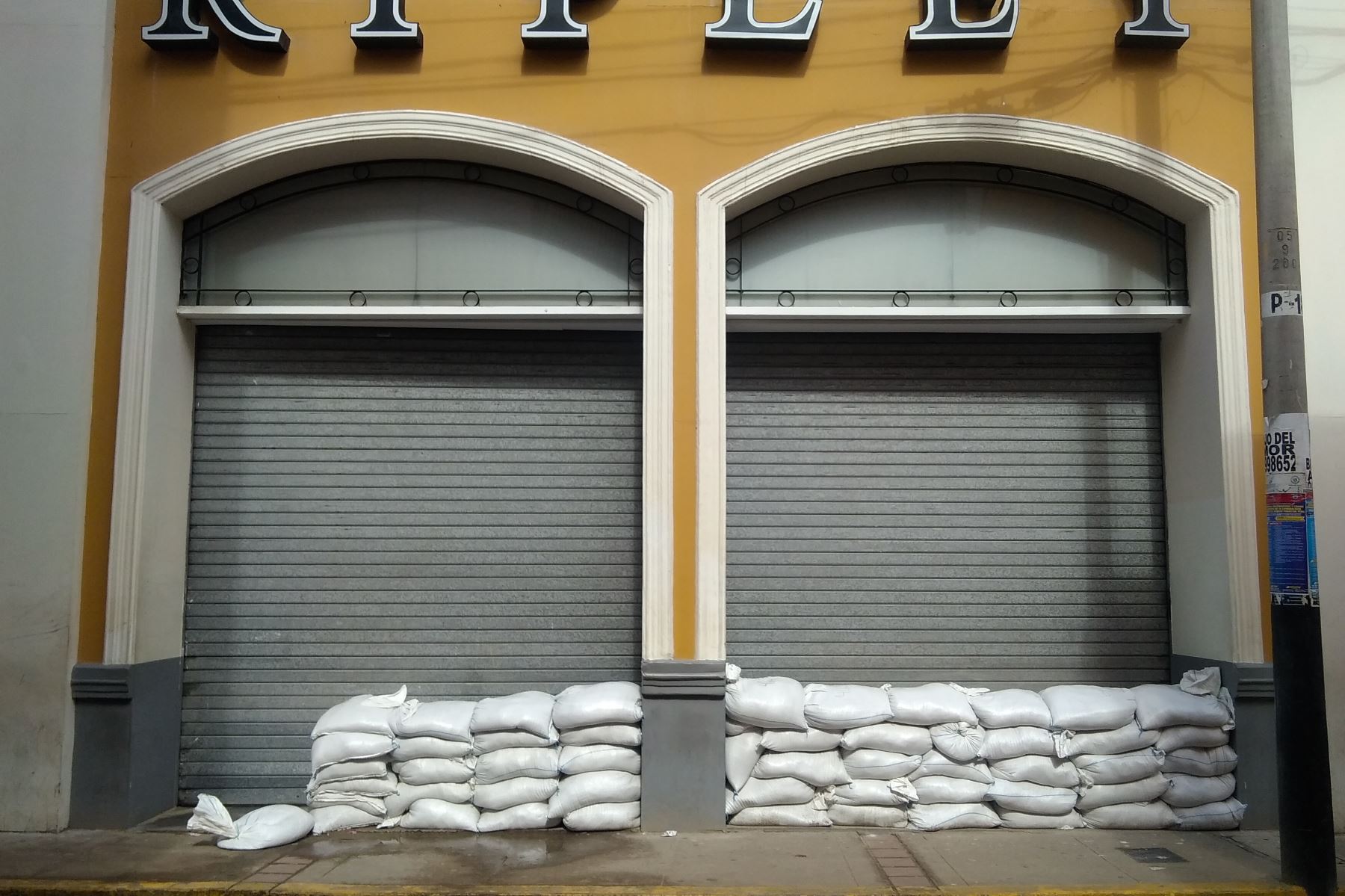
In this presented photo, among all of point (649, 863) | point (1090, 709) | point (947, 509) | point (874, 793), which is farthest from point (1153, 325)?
point (649, 863)

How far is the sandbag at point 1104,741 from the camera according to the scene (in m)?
6.61

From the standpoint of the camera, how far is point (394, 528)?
7496mm

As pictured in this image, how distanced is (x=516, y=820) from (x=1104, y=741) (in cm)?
397

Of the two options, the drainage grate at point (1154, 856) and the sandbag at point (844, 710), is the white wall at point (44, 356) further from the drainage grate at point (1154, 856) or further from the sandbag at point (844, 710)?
the drainage grate at point (1154, 856)

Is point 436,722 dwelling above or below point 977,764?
above

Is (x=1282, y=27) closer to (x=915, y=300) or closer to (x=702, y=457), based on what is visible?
(x=915, y=300)

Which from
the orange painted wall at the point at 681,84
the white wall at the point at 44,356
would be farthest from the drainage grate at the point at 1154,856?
the white wall at the point at 44,356

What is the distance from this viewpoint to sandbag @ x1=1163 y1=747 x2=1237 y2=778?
21.7 feet

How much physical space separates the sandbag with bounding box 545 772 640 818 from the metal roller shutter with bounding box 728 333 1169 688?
4.33 ft

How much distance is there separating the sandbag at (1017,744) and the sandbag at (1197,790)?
0.84 m

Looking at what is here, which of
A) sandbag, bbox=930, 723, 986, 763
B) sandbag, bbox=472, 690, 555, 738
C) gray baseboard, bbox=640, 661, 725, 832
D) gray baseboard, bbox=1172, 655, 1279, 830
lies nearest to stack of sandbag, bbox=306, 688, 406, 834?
sandbag, bbox=472, 690, 555, 738

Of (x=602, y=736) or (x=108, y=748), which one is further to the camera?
(x=108, y=748)

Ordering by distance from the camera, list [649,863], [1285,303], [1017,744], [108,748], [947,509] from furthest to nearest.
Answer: [947,509] → [108,748] → [1017,744] → [649,863] → [1285,303]

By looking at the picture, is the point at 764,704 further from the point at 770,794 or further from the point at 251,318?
the point at 251,318
